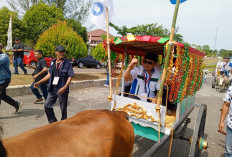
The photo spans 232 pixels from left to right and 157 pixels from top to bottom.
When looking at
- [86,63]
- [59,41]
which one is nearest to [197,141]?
[59,41]

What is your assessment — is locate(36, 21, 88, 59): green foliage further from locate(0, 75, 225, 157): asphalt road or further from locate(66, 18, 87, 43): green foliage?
locate(66, 18, 87, 43): green foliage

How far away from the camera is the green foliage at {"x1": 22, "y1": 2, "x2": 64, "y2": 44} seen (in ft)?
63.3

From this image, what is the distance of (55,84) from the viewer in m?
3.36

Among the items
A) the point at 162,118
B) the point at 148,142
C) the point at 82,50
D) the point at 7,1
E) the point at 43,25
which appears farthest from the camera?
the point at 7,1

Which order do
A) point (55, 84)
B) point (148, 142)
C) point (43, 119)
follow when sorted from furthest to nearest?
point (43, 119)
point (148, 142)
point (55, 84)

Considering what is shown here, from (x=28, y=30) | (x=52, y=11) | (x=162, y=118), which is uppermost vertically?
(x=52, y=11)

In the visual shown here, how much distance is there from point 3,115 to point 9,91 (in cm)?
156

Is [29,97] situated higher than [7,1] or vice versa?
[7,1]

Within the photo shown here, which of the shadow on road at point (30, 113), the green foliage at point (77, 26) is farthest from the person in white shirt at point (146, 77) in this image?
the green foliage at point (77, 26)

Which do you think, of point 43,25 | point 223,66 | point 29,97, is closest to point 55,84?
point 29,97

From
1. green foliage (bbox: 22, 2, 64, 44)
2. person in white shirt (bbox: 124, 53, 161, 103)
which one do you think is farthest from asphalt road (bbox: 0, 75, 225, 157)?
green foliage (bbox: 22, 2, 64, 44)

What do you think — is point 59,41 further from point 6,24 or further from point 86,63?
point 6,24

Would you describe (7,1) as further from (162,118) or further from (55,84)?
(162,118)

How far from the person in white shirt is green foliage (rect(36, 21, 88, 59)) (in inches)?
257
